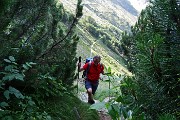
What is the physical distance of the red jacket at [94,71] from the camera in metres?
9.91

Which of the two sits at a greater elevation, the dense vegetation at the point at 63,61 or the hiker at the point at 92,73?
the dense vegetation at the point at 63,61

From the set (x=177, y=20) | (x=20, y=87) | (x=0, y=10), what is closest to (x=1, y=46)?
(x=0, y=10)

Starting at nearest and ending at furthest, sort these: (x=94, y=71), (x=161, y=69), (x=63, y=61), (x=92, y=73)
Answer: (x=161, y=69) < (x=63, y=61) < (x=94, y=71) < (x=92, y=73)

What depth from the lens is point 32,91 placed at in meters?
6.02

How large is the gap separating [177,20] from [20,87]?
12.4 ft

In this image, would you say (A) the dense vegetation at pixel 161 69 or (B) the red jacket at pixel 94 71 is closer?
(A) the dense vegetation at pixel 161 69

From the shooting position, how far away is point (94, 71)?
395 inches

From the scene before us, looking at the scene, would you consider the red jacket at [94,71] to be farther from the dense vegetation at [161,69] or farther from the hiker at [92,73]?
the dense vegetation at [161,69]

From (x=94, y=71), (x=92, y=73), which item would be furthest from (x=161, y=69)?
(x=92, y=73)

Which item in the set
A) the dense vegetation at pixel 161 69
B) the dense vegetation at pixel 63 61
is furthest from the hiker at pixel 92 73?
the dense vegetation at pixel 161 69

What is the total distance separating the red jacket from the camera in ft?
32.5

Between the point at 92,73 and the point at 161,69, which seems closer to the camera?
the point at 161,69

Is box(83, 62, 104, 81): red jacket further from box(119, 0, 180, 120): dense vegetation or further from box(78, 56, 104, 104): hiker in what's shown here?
box(119, 0, 180, 120): dense vegetation

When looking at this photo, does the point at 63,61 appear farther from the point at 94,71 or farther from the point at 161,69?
the point at 161,69
